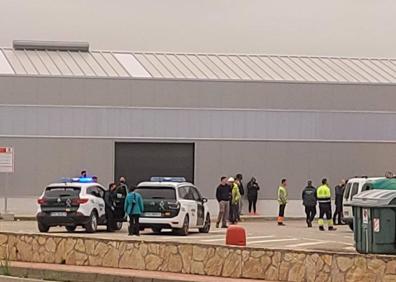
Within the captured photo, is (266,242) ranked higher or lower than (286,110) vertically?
lower

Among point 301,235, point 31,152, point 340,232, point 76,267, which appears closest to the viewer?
point 76,267

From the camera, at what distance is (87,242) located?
17.5 metres

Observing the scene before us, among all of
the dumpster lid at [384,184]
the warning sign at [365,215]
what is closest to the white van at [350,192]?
the dumpster lid at [384,184]

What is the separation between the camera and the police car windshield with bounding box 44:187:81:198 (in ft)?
86.3

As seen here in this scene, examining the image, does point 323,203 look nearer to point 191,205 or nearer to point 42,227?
point 191,205

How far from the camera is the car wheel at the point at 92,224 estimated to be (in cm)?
2630

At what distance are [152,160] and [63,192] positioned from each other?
1564 cm

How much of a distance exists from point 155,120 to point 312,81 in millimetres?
8130

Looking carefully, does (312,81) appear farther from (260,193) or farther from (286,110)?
(260,193)

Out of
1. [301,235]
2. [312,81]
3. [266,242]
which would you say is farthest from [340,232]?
[312,81]

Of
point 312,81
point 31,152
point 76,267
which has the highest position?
point 312,81

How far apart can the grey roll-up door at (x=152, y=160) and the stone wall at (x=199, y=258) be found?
22935 millimetres

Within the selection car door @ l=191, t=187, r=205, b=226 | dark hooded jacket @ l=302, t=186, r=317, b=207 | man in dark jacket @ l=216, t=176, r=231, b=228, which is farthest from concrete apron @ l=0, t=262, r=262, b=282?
dark hooded jacket @ l=302, t=186, r=317, b=207

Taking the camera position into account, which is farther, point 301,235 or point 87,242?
point 301,235
